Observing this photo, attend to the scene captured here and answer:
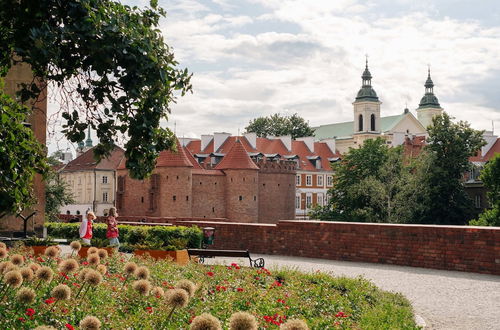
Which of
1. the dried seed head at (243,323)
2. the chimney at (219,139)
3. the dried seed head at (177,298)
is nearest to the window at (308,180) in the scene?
the chimney at (219,139)

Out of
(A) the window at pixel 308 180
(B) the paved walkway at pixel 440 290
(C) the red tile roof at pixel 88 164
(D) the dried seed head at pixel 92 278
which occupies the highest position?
(C) the red tile roof at pixel 88 164

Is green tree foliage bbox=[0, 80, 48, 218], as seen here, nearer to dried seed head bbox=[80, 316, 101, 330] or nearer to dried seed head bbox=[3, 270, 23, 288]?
dried seed head bbox=[3, 270, 23, 288]

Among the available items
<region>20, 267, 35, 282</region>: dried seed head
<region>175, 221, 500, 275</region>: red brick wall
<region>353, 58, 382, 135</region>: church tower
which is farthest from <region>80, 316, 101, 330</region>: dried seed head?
<region>353, 58, 382, 135</region>: church tower

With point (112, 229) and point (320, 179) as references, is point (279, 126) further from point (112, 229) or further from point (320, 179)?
point (112, 229)

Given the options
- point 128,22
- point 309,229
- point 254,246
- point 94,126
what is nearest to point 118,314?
point 94,126

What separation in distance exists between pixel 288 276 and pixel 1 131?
572 cm

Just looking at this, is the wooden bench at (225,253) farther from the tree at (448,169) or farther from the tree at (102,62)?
the tree at (448,169)

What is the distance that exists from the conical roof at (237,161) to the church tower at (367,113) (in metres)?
49.8

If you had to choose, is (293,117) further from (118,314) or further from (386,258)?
(118,314)

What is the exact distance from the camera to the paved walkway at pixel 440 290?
392 inches

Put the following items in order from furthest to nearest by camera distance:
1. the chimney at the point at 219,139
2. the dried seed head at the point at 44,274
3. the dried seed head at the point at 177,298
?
the chimney at the point at 219,139
the dried seed head at the point at 44,274
the dried seed head at the point at 177,298

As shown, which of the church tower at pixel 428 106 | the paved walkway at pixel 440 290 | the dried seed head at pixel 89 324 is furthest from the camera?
the church tower at pixel 428 106

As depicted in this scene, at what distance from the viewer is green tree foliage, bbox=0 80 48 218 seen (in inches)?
330

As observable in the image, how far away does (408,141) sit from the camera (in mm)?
81938
